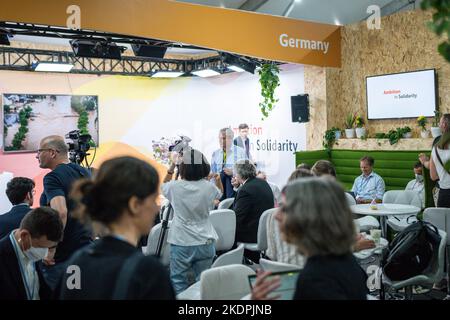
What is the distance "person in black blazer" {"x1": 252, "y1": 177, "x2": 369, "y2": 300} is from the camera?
1.36 meters

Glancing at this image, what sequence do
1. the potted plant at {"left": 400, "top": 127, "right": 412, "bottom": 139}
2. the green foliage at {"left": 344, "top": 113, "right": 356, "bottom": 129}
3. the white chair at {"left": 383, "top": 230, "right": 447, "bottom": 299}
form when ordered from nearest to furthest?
the white chair at {"left": 383, "top": 230, "right": 447, "bottom": 299} < the potted plant at {"left": 400, "top": 127, "right": 412, "bottom": 139} < the green foliage at {"left": 344, "top": 113, "right": 356, "bottom": 129}

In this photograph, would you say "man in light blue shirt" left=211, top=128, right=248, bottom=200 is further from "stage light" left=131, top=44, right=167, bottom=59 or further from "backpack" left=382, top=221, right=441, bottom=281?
"backpack" left=382, top=221, right=441, bottom=281

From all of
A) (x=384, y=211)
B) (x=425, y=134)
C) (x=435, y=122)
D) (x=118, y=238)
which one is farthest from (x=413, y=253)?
(x=435, y=122)

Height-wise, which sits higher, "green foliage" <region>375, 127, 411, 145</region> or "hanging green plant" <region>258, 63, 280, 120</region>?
"hanging green plant" <region>258, 63, 280, 120</region>

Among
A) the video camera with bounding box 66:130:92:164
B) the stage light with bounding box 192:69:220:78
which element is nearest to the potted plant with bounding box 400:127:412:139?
the stage light with bounding box 192:69:220:78

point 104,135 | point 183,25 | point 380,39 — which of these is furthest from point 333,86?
point 104,135

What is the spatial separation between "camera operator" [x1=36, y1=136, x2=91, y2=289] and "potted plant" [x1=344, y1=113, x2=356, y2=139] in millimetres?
6346

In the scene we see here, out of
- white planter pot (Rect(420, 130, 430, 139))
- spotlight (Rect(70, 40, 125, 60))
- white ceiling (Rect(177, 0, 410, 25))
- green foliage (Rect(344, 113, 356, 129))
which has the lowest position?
white planter pot (Rect(420, 130, 430, 139))

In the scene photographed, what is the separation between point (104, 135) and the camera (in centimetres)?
1063
